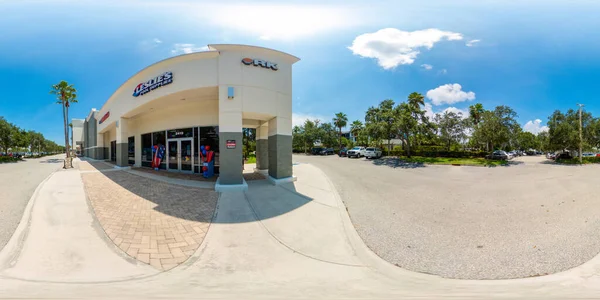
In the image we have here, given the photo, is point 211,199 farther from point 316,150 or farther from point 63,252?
point 316,150

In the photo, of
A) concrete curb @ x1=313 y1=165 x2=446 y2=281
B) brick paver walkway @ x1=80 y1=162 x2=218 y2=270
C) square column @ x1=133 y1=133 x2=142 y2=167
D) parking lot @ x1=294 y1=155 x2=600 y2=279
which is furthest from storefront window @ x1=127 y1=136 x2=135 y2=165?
concrete curb @ x1=313 y1=165 x2=446 y2=281

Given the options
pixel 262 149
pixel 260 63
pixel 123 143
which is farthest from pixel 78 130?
pixel 260 63

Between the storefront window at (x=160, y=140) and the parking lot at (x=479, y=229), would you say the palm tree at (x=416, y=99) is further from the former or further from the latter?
the storefront window at (x=160, y=140)

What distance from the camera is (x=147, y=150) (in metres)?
16.3

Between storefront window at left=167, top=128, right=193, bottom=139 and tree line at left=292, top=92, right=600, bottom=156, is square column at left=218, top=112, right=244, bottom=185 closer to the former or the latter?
storefront window at left=167, top=128, right=193, bottom=139

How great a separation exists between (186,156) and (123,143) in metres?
6.17

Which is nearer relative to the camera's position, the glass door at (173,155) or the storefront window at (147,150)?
the glass door at (173,155)

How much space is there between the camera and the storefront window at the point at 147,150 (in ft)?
52.6

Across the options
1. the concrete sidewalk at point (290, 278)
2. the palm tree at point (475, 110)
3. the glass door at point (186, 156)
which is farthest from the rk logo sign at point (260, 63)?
the palm tree at point (475, 110)

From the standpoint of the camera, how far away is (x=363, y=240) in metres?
4.96

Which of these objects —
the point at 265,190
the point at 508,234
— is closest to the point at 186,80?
the point at 265,190

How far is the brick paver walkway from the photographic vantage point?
435 cm

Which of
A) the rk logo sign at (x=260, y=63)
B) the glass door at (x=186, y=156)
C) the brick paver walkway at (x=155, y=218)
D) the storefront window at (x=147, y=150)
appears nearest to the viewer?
the brick paver walkway at (x=155, y=218)

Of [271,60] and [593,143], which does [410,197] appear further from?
[593,143]
